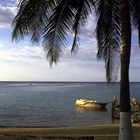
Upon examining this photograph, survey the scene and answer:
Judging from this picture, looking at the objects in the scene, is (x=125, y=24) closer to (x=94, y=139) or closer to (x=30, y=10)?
(x=30, y=10)

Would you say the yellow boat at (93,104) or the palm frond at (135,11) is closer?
the palm frond at (135,11)

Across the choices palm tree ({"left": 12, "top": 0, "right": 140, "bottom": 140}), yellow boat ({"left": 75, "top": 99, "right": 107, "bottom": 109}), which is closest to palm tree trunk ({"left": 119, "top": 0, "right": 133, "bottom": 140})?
palm tree ({"left": 12, "top": 0, "right": 140, "bottom": 140})

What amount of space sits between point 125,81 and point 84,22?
3.91 m

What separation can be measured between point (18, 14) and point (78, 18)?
7.24ft

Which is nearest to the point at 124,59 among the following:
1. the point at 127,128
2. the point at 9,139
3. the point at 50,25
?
the point at 127,128

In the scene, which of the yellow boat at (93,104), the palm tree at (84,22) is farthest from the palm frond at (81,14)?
the yellow boat at (93,104)

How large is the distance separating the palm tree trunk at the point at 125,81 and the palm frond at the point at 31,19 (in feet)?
8.84

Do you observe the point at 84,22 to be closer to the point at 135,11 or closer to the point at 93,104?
the point at 135,11

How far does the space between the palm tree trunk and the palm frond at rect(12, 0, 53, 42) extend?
2.69 metres

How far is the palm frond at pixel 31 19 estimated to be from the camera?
14109mm

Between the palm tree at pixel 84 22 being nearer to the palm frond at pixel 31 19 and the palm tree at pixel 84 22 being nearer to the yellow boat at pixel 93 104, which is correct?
the palm frond at pixel 31 19

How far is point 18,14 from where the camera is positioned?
14.3m

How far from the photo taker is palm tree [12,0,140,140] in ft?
41.5

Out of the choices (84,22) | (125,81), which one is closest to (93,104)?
(84,22)
